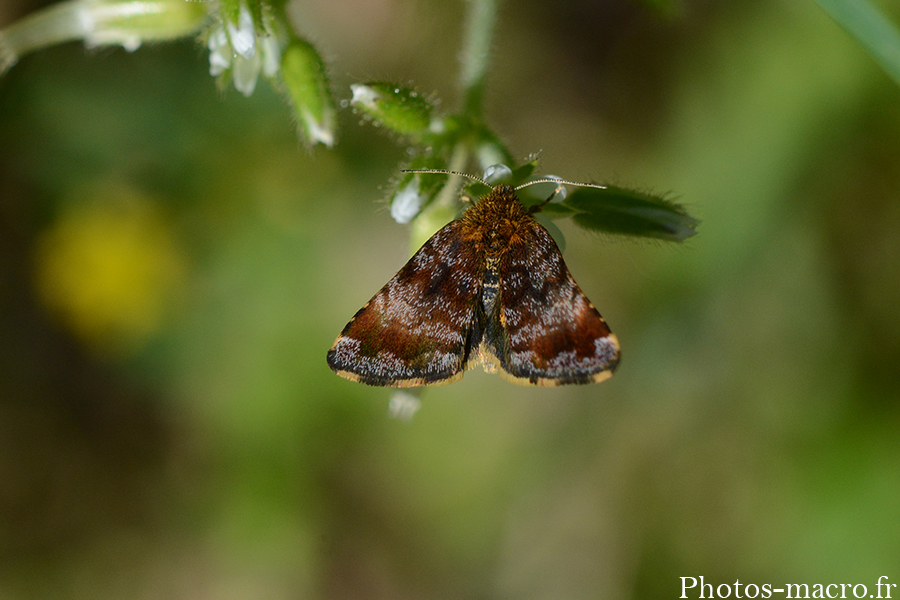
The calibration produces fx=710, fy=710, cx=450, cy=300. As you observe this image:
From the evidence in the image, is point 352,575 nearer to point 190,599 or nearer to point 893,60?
point 190,599

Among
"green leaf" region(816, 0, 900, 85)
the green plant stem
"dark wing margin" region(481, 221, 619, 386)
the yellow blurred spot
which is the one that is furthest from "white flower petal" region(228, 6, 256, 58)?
the yellow blurred spot

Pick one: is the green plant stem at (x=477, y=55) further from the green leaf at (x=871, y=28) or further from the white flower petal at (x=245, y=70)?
the green leaf at (x=871, y=28)

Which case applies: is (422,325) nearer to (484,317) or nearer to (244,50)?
(484,317)

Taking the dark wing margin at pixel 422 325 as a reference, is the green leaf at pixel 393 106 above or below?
above

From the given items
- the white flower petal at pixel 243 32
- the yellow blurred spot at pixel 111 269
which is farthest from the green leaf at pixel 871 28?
the yellow blurred spot at pixel 111 269

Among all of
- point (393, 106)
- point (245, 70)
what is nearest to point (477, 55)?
point (393, 106)

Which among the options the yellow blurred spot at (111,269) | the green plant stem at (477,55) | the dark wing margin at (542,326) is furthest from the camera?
the yellow blurred spot at (111,269)

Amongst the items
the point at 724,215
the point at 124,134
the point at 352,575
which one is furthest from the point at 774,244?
the point at 124,134
